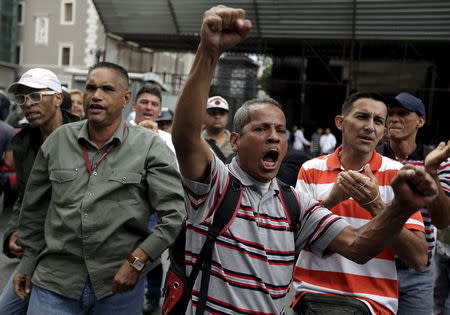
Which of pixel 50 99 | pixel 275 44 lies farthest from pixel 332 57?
pixel 50 99

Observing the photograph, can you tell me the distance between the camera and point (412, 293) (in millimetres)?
2680

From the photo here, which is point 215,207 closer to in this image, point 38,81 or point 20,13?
point 38,81

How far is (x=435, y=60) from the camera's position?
61.4 feet

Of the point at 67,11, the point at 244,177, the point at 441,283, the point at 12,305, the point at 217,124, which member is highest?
the point at 67,11

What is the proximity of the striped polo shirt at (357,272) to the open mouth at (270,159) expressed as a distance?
1.98 feet

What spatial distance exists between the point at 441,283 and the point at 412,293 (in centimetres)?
138

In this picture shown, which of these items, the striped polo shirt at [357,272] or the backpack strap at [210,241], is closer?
the backpack strap at [210,241]

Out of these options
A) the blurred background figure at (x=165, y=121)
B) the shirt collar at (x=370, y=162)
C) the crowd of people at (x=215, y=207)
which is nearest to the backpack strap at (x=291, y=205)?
the crowd of people at (x=215, y=207)

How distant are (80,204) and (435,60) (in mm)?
19538

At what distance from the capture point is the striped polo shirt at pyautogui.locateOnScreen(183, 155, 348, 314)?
171 cm

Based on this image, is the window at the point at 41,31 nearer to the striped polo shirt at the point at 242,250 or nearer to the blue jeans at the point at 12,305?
the blue jeans at the point at 12,305

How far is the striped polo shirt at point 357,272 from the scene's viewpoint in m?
2.12

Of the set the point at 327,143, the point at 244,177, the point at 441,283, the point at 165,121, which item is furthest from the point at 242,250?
the point at 327,143

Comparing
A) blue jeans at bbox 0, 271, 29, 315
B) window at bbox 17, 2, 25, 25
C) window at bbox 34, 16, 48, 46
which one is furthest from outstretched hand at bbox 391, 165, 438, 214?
window at bbox 17, 2, 25, 25
